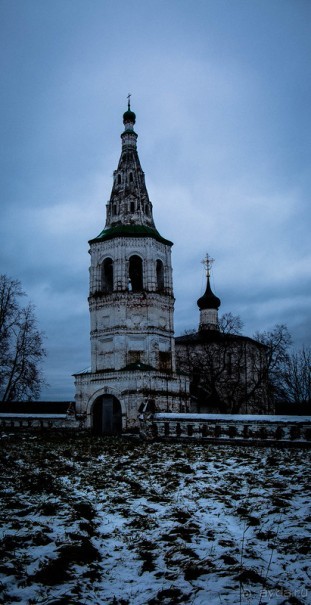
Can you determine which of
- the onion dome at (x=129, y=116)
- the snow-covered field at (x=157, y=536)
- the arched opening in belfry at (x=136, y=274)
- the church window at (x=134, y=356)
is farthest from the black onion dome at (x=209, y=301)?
the snow-covered field at (x=157, y=536)

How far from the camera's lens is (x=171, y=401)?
79.3ft

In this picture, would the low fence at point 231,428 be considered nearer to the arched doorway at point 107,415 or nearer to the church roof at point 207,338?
the arched doorway at point 107,415

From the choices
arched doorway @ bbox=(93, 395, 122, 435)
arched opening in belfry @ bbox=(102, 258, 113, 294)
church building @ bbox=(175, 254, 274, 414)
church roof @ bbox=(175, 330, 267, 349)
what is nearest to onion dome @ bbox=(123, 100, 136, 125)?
arched opening in belfry @ bbox=(102, 258, 113, 294)

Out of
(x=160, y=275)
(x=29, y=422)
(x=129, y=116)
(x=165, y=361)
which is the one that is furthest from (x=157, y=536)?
(x=129, y=116)

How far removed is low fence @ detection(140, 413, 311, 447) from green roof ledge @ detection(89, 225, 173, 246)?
1248 centimetres

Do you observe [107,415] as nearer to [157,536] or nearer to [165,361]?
[165,361]

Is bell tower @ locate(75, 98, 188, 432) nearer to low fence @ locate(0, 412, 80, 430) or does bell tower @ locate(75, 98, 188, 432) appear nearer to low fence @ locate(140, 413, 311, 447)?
low fence @ locate(0, 412, 80, 430)

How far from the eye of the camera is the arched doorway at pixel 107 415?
2384 centimetres

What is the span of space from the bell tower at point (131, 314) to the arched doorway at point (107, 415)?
0.33 m

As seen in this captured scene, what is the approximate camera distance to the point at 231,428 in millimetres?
13664

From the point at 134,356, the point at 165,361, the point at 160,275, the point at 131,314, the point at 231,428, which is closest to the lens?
the point at 231,428

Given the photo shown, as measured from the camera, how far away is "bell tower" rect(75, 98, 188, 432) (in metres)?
23.7

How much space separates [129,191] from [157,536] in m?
24.7

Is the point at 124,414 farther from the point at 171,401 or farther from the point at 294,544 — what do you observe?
the point at 294,544
